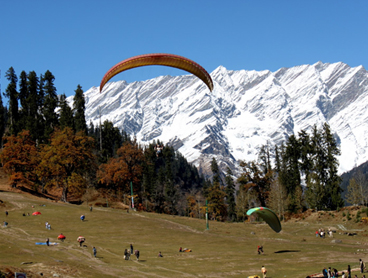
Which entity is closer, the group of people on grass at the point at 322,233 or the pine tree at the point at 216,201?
the group of people on grass at the point at 322,233

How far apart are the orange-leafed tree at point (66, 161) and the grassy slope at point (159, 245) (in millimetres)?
6915

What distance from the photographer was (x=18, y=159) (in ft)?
276

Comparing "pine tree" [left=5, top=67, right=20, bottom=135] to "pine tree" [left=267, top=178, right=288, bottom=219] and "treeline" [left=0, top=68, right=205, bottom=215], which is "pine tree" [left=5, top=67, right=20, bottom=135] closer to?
"treeline" [left=0, top=68, right=205, bottom=215]

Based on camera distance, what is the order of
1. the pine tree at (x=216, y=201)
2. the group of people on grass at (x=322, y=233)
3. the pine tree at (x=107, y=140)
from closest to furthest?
the group of people on grass at (x=322, y=233)
the pine tree at (x=216, y=201)
the pine tree at (x=107, y=140)

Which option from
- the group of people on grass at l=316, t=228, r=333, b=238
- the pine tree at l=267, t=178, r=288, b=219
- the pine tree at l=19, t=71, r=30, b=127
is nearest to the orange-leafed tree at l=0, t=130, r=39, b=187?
the pine tree at l=19, t=71, r=30, b=127

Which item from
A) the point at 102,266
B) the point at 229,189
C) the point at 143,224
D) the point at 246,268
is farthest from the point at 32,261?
the point at 229,189

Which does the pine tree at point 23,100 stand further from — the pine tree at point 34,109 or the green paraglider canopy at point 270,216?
the green paraglider canopy at point 270,216

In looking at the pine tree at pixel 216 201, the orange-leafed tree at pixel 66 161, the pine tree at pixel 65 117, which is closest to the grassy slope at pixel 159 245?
the orange-leafed tree at pixel 66 161

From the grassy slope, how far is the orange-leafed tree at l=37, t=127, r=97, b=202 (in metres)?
6.91

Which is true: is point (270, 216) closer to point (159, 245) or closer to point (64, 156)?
point (159, 245)

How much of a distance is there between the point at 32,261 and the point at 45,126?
7953cm

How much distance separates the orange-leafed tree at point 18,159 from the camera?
272 ft

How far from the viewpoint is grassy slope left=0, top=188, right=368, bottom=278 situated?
37562 mm

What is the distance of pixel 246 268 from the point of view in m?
39.0
